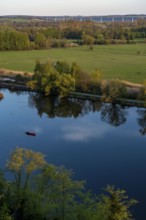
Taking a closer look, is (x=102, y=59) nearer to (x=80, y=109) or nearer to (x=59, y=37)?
(x=59, y=37)

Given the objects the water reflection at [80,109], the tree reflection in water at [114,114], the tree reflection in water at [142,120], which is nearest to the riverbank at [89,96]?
the water reflection at [80,109]

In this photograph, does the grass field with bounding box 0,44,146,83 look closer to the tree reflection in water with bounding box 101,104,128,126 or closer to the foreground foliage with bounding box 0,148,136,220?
the tree reflection in water with bounding box 101,104,128,126


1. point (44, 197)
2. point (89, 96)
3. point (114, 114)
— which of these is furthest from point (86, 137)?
point (44, 197)

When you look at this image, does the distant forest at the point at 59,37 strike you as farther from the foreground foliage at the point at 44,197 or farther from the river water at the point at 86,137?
the foreground foliage at the point at 44,197

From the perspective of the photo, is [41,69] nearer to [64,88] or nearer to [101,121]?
[64,88]

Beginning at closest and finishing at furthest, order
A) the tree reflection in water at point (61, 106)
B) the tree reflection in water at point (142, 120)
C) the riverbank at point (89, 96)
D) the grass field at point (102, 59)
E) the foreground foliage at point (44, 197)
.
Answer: the foreground foliage at point (44, 197) < the tree reflection in water at point (142, 120) < the tree reflection in water at point (61, 106) < the riverbank at point (89, 96) < the grass field at point (102, 59)

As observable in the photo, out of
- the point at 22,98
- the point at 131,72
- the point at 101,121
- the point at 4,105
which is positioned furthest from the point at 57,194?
the point at 131,72

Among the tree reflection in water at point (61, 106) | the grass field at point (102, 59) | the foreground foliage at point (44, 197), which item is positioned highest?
the grass field at point (102, 59)
